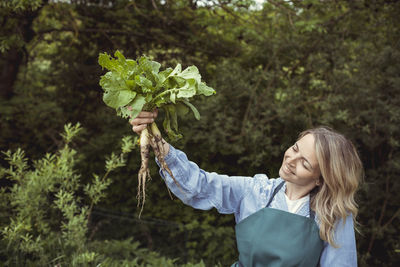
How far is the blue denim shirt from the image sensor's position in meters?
1.68

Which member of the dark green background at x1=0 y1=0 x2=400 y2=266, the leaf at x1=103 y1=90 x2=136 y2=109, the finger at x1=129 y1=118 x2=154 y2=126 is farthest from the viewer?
the dark green background at x1=0 y1=0 x2=400 y2=266

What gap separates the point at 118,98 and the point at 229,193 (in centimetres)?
79

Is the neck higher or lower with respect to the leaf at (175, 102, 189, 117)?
lower

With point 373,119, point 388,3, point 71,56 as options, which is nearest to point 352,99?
point 373,119

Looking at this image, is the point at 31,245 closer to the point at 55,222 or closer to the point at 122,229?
the point at 55,222

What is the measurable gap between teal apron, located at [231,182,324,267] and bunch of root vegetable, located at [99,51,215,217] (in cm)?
50

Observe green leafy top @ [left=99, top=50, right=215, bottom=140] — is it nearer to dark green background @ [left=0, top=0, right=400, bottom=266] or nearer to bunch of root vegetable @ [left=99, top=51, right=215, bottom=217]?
bunch of root vegetable @ [left=99, top=51, right=215, bottom=217]

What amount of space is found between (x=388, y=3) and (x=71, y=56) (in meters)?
4.70

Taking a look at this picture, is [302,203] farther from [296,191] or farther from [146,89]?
[146,89]

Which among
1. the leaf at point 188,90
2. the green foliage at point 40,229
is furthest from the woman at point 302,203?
the green foliage at point 40,229

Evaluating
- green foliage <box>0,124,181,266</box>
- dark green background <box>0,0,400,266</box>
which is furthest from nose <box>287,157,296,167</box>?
Answer: dark green background <box>0,0,400,266</box>

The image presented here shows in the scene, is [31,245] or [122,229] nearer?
[31,245]

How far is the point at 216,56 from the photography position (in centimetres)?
536

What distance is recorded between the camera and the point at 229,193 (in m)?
1.91
